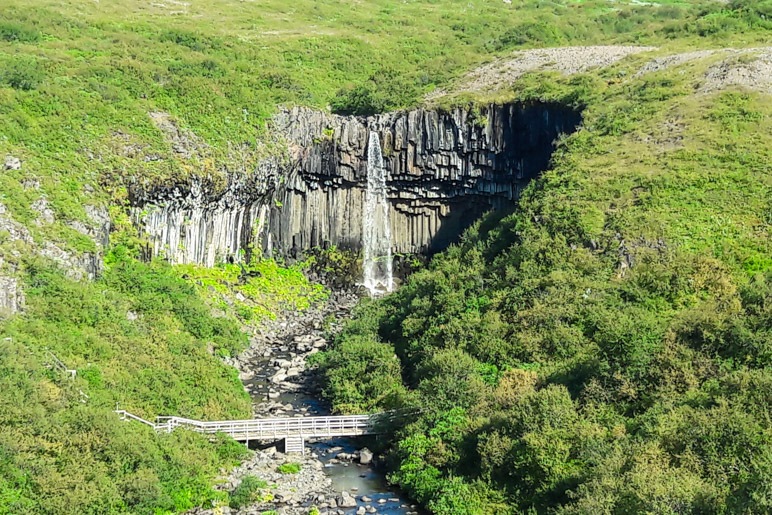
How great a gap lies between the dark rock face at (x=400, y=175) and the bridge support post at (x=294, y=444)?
2874 cm

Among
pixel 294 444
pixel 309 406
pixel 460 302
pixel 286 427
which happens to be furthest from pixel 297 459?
pixel 460 302

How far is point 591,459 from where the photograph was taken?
36469 mm

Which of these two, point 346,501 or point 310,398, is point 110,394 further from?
point 310,398

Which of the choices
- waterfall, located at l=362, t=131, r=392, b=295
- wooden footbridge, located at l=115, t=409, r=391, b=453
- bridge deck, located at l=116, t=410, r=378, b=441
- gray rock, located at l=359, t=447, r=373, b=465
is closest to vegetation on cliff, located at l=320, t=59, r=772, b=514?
gray rock, located at l=359, t=447, r=373, b=465

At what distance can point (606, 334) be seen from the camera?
43562 millimetres

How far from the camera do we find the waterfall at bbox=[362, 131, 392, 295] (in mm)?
80062

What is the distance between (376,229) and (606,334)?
39728 mm

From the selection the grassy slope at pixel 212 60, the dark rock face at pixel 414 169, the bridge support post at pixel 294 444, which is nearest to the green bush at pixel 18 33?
the grassy slope at pixel 212 60

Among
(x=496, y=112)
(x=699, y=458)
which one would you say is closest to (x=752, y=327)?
(x=699, y=458)

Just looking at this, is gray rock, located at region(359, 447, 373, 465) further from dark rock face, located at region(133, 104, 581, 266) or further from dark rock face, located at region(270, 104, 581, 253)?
dark rock face, located at region(270, 104, 581, 253)

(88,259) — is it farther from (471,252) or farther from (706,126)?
(706,126)

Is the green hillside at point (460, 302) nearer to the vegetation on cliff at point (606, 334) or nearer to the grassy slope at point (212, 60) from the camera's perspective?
the vegetation on cliff at point (606, 334)

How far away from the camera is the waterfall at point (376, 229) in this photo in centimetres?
8006

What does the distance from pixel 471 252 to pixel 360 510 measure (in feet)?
89.8
